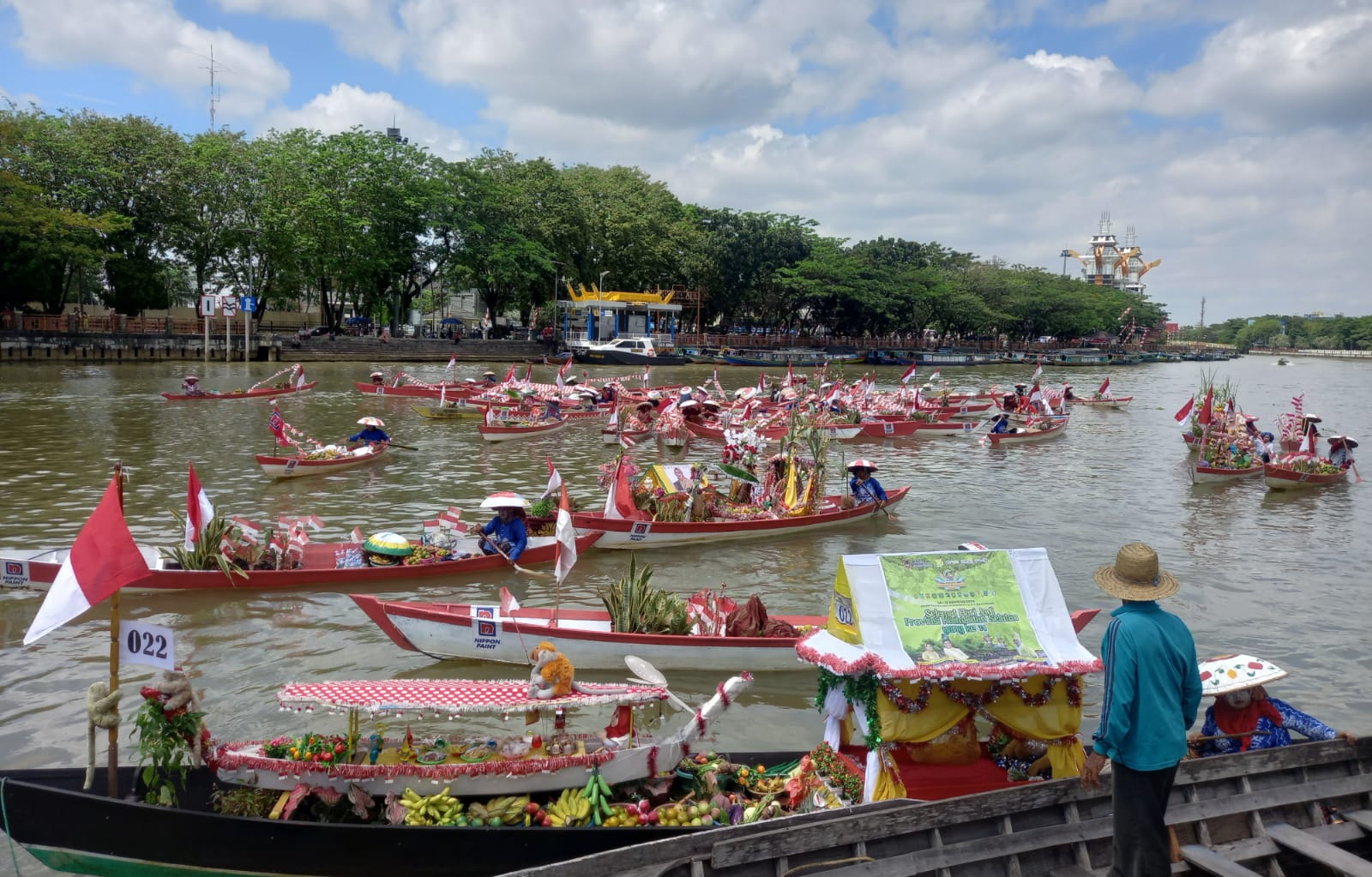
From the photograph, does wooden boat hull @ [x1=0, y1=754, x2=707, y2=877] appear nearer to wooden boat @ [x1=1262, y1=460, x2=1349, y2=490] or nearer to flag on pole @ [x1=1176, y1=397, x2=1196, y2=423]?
wooden boat @ [x1=1262, y1=460, x2=1349, y2=490]

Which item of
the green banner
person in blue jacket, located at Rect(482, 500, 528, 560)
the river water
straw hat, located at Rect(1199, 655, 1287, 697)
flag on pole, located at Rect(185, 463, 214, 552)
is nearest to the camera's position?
the green banner

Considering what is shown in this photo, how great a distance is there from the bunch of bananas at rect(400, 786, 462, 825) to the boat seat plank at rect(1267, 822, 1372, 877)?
5.85 m

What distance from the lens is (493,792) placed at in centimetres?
661

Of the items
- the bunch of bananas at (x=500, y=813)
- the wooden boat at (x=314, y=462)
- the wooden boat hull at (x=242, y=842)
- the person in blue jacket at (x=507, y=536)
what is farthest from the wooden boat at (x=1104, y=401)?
the wooden boat hull at (x=242, y=842)

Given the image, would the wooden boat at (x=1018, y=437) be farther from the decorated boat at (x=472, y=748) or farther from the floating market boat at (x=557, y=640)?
the decorated boat at (x=472, y=748)

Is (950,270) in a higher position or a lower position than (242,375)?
higher

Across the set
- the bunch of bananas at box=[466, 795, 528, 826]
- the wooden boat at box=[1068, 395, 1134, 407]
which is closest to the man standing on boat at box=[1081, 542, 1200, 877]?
the bunch of bananas at box=[466, 795, 528, 826]

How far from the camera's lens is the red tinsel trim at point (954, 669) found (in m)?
6.01

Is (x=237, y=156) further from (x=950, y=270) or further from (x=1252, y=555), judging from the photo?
(x=950, y=270)

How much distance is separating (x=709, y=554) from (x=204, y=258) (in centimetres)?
4865

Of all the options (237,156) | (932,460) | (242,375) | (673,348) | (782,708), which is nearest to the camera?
(782,708)

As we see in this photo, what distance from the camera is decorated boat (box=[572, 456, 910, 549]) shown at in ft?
51.2

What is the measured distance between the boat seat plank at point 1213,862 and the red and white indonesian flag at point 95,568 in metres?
7.44

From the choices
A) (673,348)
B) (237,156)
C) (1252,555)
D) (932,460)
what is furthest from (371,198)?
(1252,555)
